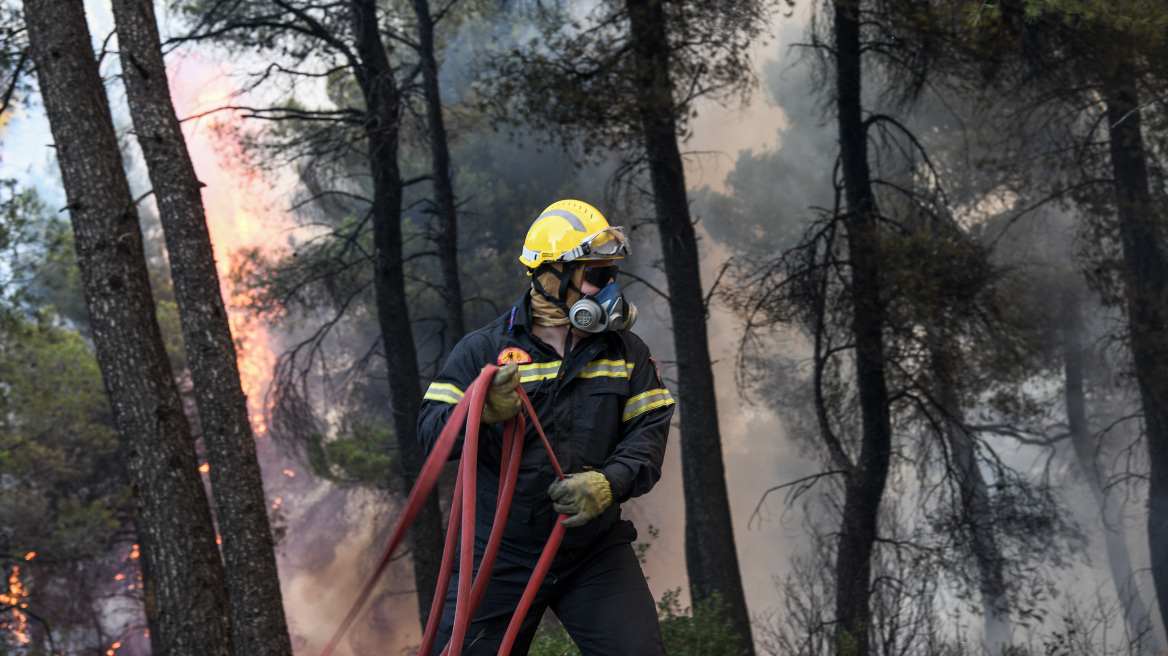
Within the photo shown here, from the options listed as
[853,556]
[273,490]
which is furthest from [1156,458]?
[273,490]

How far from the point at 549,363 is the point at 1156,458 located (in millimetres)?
9846

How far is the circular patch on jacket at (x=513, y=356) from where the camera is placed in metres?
2.59

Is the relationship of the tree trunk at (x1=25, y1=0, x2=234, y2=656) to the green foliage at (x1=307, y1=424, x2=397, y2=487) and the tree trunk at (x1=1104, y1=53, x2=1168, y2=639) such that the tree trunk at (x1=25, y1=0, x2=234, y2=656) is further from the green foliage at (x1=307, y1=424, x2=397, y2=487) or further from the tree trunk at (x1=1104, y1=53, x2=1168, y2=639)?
the green foliage at (x1=307, y1=424, x2=397, y2=487)

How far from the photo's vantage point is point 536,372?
2598mm

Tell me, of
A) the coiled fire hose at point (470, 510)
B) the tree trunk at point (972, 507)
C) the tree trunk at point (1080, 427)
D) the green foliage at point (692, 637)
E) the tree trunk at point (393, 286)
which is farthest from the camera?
the tree trunk at point (1080, 427)

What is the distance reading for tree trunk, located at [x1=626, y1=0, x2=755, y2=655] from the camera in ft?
23.2

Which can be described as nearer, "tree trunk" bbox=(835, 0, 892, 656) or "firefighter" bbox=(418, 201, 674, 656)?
"firefighter" bbox=(418, 201, 674, 656)

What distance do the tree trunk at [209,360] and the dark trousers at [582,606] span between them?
2629 millimetres

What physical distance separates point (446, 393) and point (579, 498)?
57 centimetres

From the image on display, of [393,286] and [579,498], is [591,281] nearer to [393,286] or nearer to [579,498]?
[579,498]

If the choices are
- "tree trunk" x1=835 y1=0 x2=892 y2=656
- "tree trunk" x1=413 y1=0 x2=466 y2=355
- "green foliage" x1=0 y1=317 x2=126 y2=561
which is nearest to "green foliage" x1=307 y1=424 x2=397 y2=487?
"green foliage" x1=0 y1=317 x2=126 y2=561

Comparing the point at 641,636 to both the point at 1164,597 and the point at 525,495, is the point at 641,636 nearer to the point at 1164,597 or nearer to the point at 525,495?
the point at 525,495

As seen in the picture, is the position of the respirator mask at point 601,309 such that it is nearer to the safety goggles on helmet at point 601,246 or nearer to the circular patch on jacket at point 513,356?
the safety goggles on helmet at point 601,246

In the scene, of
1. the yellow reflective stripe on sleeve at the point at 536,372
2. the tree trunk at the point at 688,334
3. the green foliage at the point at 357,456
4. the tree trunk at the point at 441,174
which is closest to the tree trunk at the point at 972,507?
the tree trunk at the point at 688,334
